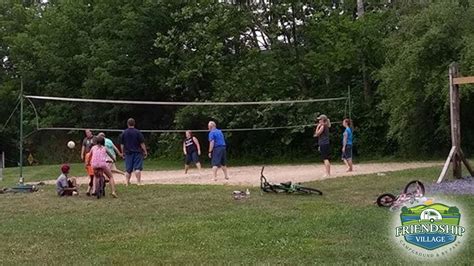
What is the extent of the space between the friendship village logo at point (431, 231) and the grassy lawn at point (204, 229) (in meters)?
0.19

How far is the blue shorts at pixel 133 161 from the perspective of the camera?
14164 millimetres

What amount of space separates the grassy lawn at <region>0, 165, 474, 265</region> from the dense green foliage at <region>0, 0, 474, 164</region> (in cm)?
1151

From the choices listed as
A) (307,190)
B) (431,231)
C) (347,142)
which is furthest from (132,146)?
(431,231)

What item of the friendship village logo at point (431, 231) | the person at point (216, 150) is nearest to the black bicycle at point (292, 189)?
the person at point (216, 150)

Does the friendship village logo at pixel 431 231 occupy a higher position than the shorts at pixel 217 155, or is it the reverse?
the shorts at pixel 217 155

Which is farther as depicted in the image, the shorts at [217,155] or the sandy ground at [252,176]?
the shorts at [217,155]

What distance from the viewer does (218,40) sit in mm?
28391

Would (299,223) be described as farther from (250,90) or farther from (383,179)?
(250,90)

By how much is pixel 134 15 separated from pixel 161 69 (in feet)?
10.4

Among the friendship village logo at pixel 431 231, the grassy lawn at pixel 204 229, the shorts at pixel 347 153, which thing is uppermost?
the shorts at pixel 347 153

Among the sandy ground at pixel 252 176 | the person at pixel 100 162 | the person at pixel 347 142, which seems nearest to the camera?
the person at pixel 100 162

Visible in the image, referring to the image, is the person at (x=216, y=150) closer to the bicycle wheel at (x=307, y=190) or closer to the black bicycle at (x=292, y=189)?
the black bicycle at (x=292, y=189)

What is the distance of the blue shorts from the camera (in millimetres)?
14164

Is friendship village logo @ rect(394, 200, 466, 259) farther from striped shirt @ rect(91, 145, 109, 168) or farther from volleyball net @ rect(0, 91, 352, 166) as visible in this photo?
volleyball net @ rect(0, 91, 352, 166)
